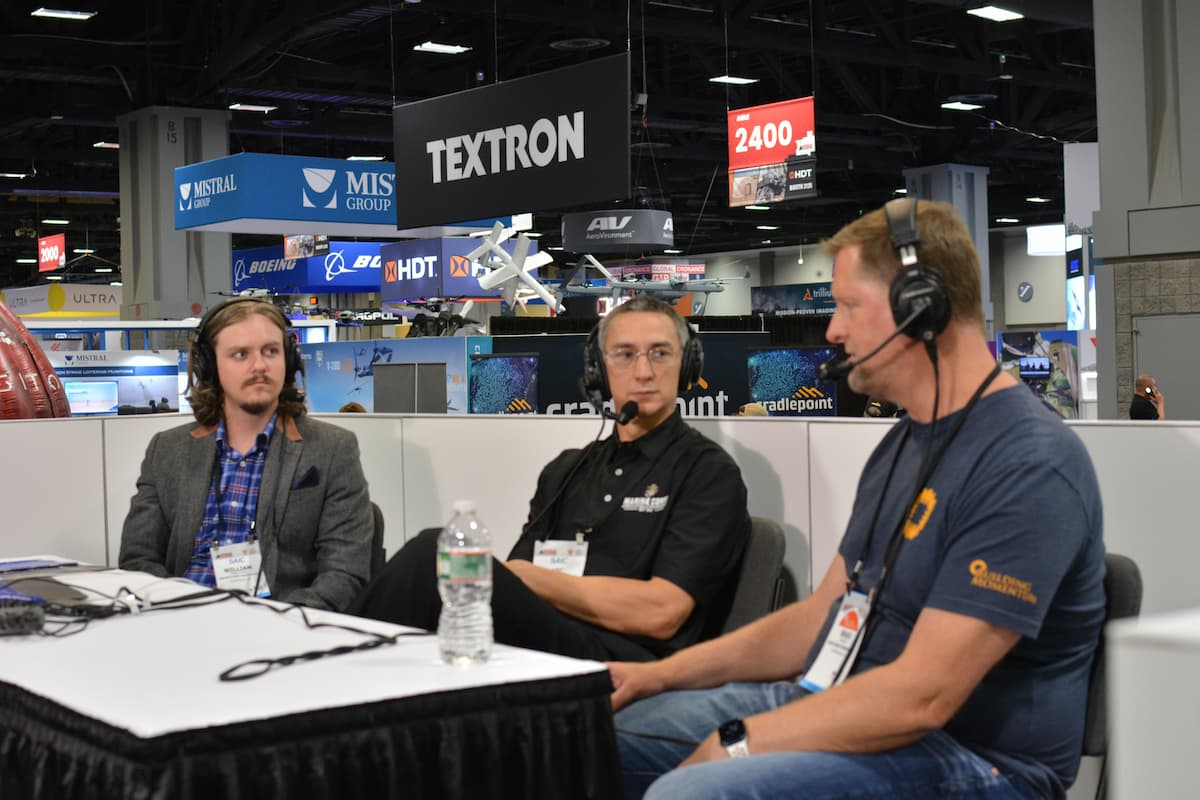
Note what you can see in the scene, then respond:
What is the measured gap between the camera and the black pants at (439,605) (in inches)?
88.8

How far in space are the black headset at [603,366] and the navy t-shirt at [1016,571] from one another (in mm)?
1154

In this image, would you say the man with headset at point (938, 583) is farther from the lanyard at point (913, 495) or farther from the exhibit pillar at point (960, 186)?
the exhibit pillar at point (960, 186)

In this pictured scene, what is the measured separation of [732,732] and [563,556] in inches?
38.4

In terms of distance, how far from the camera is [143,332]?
1412 cm

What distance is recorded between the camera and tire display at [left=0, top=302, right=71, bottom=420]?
4387 millimetres

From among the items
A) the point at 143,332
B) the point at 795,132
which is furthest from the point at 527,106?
the point at 143,332

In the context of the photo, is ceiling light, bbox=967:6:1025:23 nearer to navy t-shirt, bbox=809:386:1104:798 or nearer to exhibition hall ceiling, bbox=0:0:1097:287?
exhibition hall ceiling, bbox=0:0:1097:287

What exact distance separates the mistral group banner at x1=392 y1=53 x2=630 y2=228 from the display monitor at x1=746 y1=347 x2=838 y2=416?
4.15 ft

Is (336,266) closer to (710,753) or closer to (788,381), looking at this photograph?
(788,381)

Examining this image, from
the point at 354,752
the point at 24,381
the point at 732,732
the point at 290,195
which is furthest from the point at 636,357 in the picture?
the point at 290,195

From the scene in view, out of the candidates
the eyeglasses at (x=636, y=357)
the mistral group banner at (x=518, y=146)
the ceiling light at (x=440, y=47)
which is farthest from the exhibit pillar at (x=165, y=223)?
the eyeglasses at (x=636, y=357)

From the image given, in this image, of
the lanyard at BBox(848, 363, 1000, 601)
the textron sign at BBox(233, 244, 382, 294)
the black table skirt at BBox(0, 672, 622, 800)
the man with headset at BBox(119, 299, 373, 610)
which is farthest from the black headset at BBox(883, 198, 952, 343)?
the textron sign at BBox(233, 244, 382, 294)

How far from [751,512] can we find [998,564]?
5.02 ft

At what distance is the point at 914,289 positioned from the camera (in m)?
1.91
